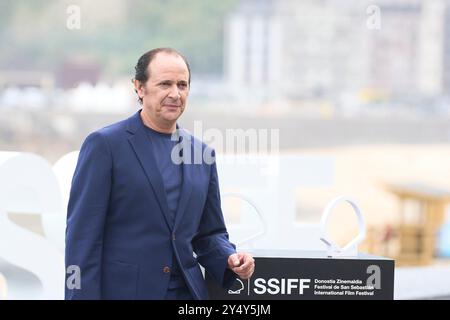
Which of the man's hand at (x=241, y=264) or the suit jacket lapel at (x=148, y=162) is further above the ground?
the suit jacket lapel at (x=148, y=162)

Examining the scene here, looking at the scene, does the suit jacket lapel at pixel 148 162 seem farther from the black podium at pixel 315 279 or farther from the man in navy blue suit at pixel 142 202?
the black podium at pixel 315 279

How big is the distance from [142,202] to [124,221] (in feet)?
0.16

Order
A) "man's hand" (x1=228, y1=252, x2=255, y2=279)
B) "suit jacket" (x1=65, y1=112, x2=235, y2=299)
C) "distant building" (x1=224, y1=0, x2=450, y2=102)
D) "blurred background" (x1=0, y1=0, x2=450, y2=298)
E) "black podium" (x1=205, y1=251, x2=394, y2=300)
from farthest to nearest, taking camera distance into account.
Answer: "distant building" (x1=224, y1=0, x2=450, y2=102)
"blurred background" (x1=0, y1=0, x2=450, y2=298)
"black podium" (x1=205, y1=251, x2=394, y2=300)
"man's hand" (x1=228, y1=252, x2=255, y2=279)
"suit jacket" (x1=65, y1=112, x2=235, y2=299)

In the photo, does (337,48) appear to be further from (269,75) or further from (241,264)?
(241,264)

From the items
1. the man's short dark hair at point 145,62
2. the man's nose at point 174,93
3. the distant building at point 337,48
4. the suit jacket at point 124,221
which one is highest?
the distant building at point 337,48

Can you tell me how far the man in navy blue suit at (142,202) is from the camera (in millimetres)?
1620

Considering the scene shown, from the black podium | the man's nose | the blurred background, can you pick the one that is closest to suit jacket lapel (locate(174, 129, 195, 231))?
the man's nose

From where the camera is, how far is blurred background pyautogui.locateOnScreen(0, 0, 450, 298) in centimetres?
1981

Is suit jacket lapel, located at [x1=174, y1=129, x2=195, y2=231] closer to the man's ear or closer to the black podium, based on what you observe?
the man's ear

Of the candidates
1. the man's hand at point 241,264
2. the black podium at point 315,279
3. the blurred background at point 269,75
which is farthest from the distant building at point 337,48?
the man's hand at point 241,264

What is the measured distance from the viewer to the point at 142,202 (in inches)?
64.3

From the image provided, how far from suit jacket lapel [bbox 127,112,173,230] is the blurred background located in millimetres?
16533

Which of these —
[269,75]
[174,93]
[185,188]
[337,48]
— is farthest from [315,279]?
[337,48]
